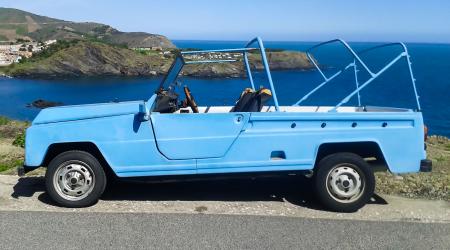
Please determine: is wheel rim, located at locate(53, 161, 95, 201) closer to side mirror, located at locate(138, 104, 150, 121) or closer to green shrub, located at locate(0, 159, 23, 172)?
side mirror, located at locate(138, 104, 150, 121)

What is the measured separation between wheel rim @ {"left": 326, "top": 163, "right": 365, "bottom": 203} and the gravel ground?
206 mm

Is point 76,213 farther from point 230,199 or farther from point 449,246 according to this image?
point 449,246

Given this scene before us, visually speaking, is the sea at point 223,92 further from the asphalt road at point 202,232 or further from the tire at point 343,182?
the asphalt road at point 202,232

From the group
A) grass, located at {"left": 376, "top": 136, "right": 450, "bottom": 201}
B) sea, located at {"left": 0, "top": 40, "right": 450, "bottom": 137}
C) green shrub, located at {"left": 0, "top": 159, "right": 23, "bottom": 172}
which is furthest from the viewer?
sea, located at {"left": 0, "top": 40, "right": 450, "bottom": 137}

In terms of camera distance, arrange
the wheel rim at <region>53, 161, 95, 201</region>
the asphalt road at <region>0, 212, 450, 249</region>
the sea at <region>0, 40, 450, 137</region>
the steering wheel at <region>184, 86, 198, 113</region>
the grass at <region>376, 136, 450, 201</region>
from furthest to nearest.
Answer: the sea at <region>0, 40, 450, 137</region> → the steering wheel at <region>184, 86, 198, 113</region> → the grass at <region>376, 136, 450, 201</region> → the wheel rim at <region>53, 161, 95, 201</region> → the asphalt road at <region>0, 212, 450, 249</region>

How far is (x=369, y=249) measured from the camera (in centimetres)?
484

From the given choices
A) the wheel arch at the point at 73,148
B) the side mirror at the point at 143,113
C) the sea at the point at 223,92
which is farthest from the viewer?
the sea at the point at 223,92

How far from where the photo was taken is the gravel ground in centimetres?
592

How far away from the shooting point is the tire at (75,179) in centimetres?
595

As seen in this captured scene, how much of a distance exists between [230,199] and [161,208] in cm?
91

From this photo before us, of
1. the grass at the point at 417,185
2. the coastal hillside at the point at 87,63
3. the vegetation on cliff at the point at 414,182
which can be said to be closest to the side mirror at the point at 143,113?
the vegetation on cliff at the point at 414,182

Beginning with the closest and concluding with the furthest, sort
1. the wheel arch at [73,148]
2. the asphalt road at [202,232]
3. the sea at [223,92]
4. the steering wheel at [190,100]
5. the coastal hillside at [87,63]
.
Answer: the asphalt road at [202,232] < the wheel arch at [73,148] < the steering wheel at [190,100] < the sea at [223,92] < the coastal hillside at [87,63]

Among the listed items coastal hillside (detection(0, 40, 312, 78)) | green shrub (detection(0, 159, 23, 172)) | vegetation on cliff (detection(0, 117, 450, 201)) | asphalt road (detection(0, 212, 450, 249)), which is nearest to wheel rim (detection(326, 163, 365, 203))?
asphalt road (detection(0, 212, 450, 249))

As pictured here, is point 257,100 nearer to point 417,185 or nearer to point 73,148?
point 73,148
